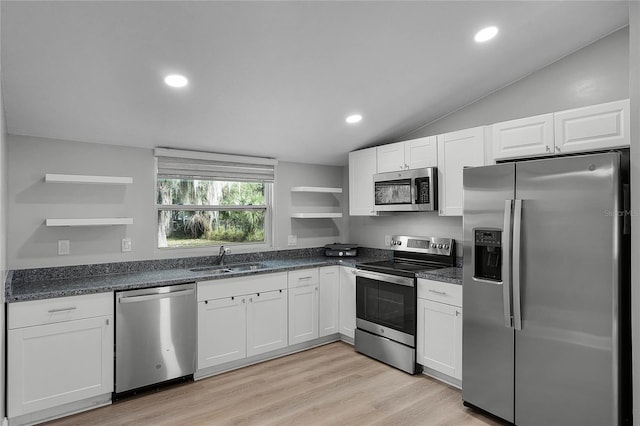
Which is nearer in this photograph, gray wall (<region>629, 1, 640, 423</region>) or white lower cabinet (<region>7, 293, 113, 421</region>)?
gray wall (<region>629, 1, 640, 423</region>)

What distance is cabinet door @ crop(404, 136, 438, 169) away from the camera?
11.6 feet

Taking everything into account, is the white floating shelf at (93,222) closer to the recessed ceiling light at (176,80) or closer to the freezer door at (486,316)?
the recessed ceiling light at (176,80)

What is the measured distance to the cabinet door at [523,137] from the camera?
2654mm

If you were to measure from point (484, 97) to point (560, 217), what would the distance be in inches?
64.5

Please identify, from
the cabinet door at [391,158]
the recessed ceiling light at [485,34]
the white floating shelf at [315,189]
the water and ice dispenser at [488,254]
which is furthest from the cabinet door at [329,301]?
the recessed ceiling light at [485,34]

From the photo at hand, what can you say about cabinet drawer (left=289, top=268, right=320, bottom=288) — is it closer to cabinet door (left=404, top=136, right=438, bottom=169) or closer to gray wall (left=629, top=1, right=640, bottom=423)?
cabinet door (left=404, top=136, right=438, bottom=169)

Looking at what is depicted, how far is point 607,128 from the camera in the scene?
7.73ft

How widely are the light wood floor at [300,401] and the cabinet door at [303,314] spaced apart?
0.38 m

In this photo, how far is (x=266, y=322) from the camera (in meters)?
3.64

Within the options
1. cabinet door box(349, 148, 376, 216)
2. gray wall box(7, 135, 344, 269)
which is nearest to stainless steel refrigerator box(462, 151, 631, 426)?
cabinet door box(349, 148, 376, 216)

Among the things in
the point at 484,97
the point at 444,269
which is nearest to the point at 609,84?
the point at 484,97

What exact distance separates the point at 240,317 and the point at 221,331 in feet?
0.68

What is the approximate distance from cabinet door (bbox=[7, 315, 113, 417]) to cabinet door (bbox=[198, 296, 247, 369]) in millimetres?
710

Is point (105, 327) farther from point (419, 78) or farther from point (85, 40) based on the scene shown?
point (419, 78)
